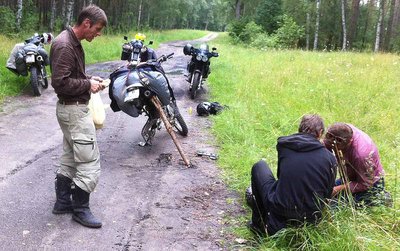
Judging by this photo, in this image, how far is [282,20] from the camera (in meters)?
31.3

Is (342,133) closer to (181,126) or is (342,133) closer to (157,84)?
(157,84)

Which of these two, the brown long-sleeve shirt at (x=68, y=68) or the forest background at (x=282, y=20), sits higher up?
the forest background at (x=282, y=20)

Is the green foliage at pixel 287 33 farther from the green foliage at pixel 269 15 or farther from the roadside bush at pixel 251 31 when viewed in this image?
the green foliage at pixel 269 15

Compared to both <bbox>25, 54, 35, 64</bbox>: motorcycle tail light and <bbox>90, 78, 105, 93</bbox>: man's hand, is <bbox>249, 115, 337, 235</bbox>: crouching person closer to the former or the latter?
<bbox>90, 78, 105, 93</bbox>: man's hand

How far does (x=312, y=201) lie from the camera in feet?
12.0

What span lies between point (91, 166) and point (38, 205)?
33.3 inches

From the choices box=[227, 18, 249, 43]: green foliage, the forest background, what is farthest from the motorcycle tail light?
box=[227, 18, 249, 43]: green foliage

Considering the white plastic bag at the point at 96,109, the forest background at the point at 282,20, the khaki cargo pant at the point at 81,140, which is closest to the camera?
the khaki cargo pant at the point at 81,140

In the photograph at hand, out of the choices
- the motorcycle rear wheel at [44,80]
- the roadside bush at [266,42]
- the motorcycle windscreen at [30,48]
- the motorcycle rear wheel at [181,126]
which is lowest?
the motorcycle rear wheel at [181,126]

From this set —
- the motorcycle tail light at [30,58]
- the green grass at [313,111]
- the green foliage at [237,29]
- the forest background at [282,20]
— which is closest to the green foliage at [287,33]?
the forest background at [282,20]

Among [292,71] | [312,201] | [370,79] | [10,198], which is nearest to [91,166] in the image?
[10,198]

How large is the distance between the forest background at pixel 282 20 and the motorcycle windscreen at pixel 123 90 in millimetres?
14261

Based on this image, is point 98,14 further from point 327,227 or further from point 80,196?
point 327,227

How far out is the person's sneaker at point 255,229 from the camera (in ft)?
12.9
